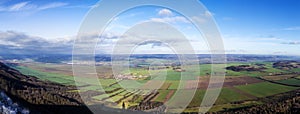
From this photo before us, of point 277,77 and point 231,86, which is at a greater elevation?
point 277,77

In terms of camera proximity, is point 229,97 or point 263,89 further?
point 263,89

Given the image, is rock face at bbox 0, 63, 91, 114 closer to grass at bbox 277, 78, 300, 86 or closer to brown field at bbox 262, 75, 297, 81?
brown field at bbox 262, 75, 297, 81

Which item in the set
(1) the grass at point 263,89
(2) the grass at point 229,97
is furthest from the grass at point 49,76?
(1) the grass at point 263,89

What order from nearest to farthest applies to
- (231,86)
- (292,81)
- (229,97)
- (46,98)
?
1. (46,98)
2. (229,97)
3. (231,86)
4. (292,81)

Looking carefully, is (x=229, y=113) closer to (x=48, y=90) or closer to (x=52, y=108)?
(x=52, y=108)

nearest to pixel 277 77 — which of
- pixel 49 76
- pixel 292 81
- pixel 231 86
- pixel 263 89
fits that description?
pixel 292 81

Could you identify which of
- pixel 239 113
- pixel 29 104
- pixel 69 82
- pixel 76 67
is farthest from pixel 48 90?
pixel 76 67

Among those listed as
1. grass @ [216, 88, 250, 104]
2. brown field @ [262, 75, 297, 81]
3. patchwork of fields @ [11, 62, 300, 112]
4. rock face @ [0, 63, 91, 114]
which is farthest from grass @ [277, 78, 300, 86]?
rock face @ [0, 63, 91, 114]

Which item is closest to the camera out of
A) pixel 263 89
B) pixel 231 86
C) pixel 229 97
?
pixel 229 97

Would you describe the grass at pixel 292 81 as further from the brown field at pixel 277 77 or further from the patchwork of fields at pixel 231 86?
the brown field at pixel 277 77

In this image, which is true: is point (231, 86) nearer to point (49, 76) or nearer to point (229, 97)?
point (229, 97)
